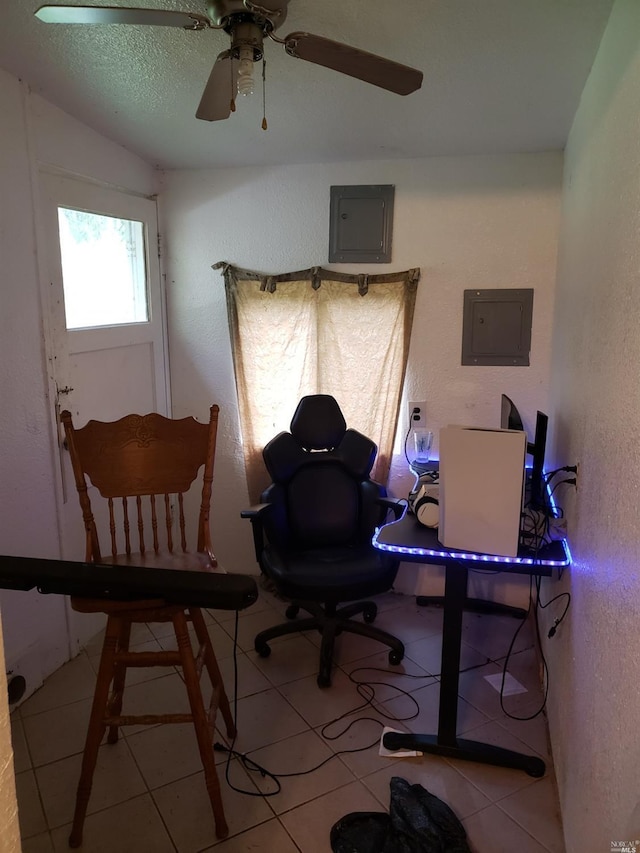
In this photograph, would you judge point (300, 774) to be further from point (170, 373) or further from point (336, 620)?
Result: point (170, 373)

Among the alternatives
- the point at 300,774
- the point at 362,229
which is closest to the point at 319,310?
the point at 362,229

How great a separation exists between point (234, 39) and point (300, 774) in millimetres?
2246

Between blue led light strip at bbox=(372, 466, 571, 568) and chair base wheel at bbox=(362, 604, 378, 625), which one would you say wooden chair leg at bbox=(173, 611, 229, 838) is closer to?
blue led light strip at bbox=(372, 466, 571, 568)

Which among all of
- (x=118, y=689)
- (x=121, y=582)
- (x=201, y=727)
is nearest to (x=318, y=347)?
(x=118, y=689)

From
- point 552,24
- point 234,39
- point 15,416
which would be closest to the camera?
point 234,39

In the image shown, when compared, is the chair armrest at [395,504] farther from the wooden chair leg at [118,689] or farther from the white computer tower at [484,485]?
the wooden chair leg at [118,689]

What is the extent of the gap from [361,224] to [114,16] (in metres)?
1.91

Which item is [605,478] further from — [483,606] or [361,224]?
[361,224]

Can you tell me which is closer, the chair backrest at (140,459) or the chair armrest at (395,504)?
the chair backrest at (140,459)

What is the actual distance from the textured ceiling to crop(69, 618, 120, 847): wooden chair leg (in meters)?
1.78

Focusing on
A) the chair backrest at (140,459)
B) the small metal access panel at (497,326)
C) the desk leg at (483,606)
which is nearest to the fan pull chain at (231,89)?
the chair backrest at (140,459)

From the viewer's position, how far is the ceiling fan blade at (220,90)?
1.67m

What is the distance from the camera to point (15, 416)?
240cm

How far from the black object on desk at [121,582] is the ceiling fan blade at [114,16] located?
116 centimetres
